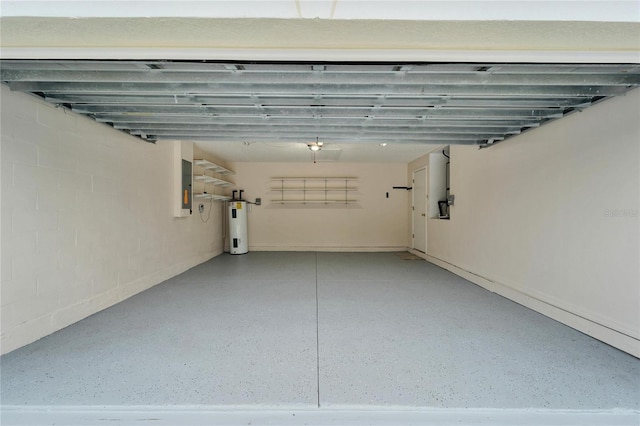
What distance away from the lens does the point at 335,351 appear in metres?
2.04

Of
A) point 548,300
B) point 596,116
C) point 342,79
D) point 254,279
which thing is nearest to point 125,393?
point 342,79

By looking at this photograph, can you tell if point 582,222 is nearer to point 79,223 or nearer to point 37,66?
point 37,66

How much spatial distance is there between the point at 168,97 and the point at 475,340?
333 centimetres

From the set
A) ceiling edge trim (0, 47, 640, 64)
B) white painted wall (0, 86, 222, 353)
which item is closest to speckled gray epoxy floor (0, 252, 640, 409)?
white painted wall (0, 86, 222, 353)

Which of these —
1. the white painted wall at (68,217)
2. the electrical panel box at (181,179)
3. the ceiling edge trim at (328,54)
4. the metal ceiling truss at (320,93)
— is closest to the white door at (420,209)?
the metal ceiling truss at (320,93)

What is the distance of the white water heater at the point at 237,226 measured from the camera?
6.64 meters

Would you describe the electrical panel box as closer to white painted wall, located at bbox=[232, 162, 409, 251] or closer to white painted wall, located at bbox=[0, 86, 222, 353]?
white painted wall, located at bbox=[0, 86, 222, 353]

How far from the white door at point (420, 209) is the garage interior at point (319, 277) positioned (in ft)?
6.05

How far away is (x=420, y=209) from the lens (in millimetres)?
6492

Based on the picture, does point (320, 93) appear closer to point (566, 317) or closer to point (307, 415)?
point (307, 415)

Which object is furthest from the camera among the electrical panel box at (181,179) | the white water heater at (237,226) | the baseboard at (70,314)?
the white water heater at (237,226)

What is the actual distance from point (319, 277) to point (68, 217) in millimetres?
3128

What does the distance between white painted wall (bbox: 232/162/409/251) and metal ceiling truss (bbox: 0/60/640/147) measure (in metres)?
3.96

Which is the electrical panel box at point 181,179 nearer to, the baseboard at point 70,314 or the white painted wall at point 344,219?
the baseboard at point 70,314
